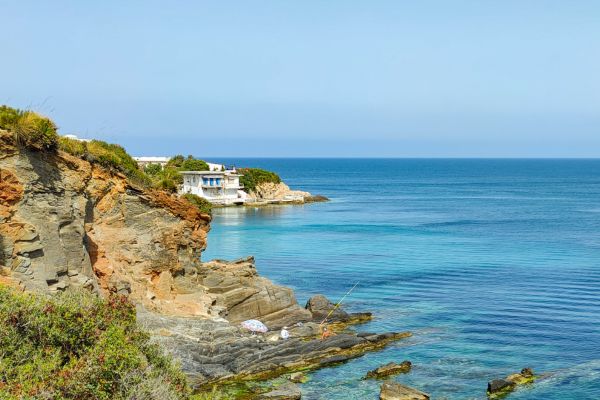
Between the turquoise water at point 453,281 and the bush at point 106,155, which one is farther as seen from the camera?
the turquoise water at point 453,281

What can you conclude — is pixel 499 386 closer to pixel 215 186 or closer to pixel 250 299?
pixel 250 299

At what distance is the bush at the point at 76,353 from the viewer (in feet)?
42.4

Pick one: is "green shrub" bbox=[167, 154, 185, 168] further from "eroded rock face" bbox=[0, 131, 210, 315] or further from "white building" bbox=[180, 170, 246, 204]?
"eroded rock face" bbox=[0, 131, 210, 315]

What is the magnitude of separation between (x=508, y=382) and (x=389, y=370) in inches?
208

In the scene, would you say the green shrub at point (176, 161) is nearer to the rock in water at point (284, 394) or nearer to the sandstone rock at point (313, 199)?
the sandstone rock at point (313, 199)

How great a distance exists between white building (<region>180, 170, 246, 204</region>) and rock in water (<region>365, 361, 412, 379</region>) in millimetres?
89268

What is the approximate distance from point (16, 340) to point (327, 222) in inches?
3294

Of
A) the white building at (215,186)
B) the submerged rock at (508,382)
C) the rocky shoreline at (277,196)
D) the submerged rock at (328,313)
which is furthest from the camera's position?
the rocky shoreline at (277,196)

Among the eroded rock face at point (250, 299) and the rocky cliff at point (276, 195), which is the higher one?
the rocky cliff at point (276, 195)

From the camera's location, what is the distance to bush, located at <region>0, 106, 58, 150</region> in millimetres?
25312

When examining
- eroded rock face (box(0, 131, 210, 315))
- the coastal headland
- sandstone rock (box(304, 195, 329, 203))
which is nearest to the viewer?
eroded rock face (box(0, 131, 210, 315))

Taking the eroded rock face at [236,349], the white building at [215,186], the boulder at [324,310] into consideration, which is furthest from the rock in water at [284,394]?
the white building at [215,186]

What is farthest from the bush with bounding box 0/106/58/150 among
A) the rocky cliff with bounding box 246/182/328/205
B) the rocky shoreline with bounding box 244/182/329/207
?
the rocky cliff with bounding box 246/182/328/205

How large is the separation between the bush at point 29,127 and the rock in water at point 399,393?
55.6ft
